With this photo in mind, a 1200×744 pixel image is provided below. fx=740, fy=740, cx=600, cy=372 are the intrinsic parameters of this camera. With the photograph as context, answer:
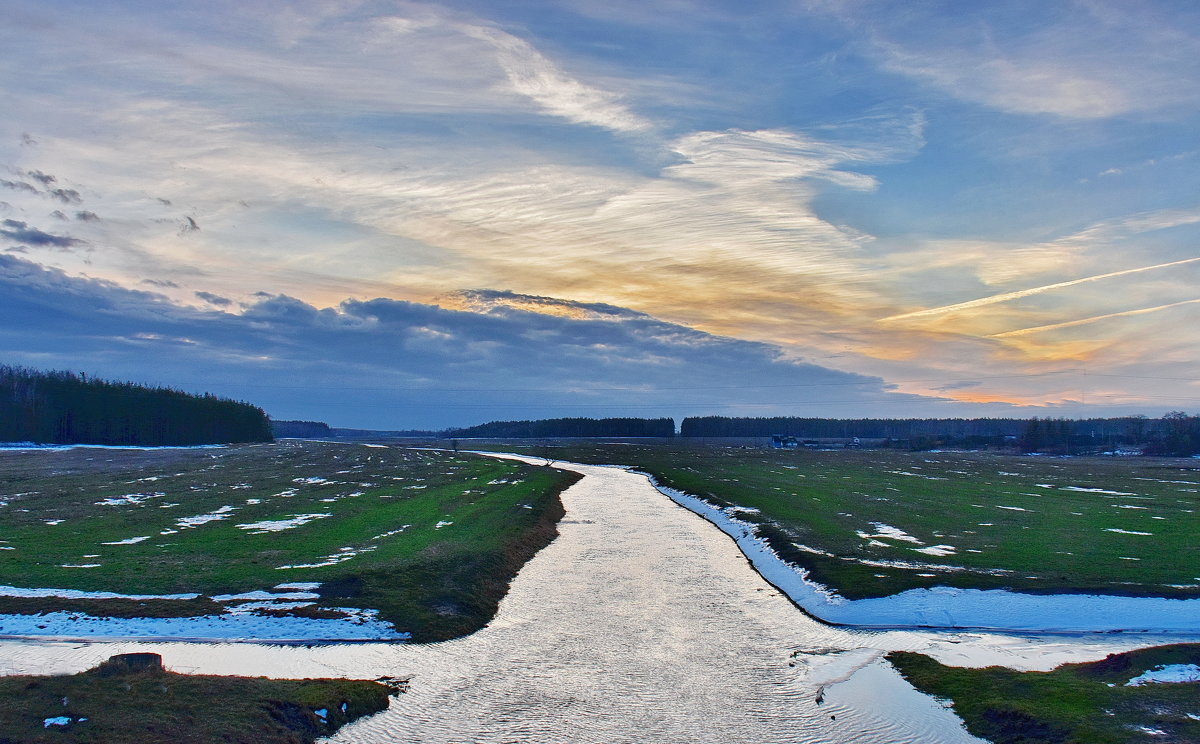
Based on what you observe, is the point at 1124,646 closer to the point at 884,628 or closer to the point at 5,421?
the point at 884,628

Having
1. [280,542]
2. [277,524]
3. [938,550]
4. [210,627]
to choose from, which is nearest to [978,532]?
[938,550]

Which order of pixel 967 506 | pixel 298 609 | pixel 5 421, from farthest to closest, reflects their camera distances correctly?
pixel 5 421 → pixel 967 506 → pixel 298 609

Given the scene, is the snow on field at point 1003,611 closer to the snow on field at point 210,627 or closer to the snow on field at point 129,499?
the snow on field at point 210,627

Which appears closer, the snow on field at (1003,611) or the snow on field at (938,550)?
the snow on field at (1003,611)

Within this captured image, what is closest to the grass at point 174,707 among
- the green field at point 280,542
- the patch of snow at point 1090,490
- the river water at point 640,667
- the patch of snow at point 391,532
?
the river water at point 640,667

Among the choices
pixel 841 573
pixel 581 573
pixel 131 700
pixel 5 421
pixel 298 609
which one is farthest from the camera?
pixel 5 421

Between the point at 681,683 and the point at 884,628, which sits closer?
the point at 681,683

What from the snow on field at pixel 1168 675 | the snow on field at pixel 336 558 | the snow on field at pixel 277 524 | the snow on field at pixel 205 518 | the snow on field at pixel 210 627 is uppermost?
the snow on field at pixel 1168 675

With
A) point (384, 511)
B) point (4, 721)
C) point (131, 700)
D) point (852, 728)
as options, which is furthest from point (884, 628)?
point (384, 511)
